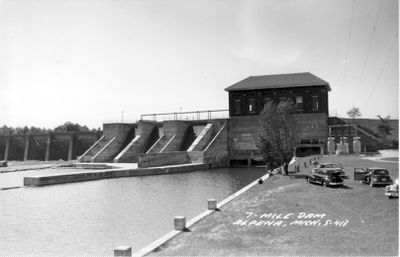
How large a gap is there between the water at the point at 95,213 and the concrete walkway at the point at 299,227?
146 inches

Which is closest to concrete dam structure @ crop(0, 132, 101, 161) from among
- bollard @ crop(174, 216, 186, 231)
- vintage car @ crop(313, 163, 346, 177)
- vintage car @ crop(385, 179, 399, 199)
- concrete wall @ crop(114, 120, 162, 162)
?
concrete wall @ crop(114, 120, 162, 162)

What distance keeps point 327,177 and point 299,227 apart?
11.1 m

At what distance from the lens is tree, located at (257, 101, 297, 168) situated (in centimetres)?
→ 3981

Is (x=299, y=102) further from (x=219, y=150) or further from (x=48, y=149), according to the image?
(x=48, y=149)

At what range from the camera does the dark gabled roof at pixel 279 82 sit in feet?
227

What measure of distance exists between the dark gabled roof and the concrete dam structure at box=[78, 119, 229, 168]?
8.42m

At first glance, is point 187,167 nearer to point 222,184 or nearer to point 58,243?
point 222,184

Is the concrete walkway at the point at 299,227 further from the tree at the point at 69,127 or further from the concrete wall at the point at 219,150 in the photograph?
the tree at the point at 69,127

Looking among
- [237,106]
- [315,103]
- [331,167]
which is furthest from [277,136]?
[237,106]

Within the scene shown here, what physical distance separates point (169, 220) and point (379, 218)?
485 inches

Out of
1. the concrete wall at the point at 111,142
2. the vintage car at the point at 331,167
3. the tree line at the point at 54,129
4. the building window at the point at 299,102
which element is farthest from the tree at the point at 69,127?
the vintage car at the point at 331,167

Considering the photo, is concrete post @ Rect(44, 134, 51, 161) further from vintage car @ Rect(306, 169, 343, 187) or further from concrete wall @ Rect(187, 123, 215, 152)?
vintage car @ Rect(306, 169, 343, 187)

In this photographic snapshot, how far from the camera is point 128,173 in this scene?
51.4 metres

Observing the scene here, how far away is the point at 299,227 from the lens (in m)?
17.6
